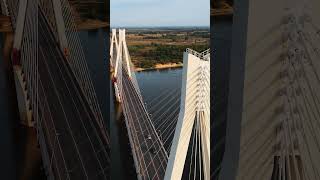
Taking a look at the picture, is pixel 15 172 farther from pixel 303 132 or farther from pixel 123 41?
pixel 123 41

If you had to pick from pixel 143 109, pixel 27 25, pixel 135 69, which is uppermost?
pixel 27 25

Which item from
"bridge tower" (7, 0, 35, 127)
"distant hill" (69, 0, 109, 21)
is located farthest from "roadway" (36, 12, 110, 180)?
"distant hill" (69, 0, 109, 21)

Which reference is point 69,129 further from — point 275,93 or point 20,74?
point 275,93

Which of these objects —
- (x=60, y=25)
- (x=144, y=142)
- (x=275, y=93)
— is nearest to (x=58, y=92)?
(x=60, y=25)

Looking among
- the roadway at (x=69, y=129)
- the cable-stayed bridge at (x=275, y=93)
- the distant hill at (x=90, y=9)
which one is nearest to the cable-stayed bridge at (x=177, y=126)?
the roadway at (x=69, y=129)

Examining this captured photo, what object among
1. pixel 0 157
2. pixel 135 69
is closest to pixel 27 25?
pixel 0 157

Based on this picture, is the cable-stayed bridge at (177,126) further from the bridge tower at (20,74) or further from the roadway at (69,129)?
the bridge tower at (20,74)
